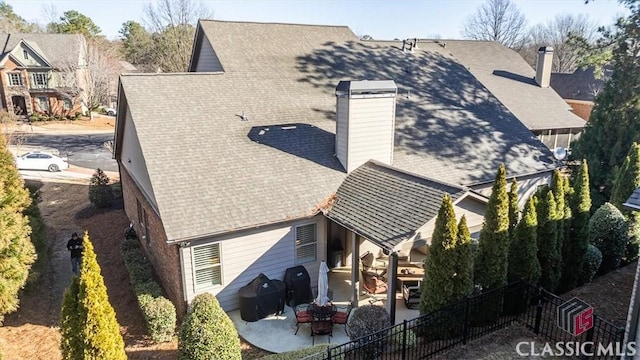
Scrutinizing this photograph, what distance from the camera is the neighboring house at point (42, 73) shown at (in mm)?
46406

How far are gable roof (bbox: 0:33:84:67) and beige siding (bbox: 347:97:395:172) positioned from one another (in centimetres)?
4423

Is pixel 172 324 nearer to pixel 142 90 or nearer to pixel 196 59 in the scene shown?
pixel 142 90

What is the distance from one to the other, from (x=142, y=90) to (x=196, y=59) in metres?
6.65

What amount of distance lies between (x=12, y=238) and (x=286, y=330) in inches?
327

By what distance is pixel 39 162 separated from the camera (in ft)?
94.1

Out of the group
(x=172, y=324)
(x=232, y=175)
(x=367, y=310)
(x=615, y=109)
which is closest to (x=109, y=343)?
(x=172, y=324)

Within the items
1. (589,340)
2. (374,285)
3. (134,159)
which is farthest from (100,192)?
(589,340)

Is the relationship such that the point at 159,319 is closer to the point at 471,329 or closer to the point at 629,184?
the point at 471,329

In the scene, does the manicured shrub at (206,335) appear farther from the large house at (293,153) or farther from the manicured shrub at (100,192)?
the manicured shrub at (100,192)

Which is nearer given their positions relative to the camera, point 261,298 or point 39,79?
point 261,298

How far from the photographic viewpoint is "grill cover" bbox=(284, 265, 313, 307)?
488 inches

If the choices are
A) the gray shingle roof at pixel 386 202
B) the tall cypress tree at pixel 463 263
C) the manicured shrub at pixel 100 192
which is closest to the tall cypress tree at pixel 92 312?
the gray shingle roof at pixel 386 202

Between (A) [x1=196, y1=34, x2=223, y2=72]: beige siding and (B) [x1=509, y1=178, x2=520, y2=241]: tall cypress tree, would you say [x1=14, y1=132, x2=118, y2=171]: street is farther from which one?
(B) [x1=509, y1=178, x2=520, y2=241]: tall cypress tree
